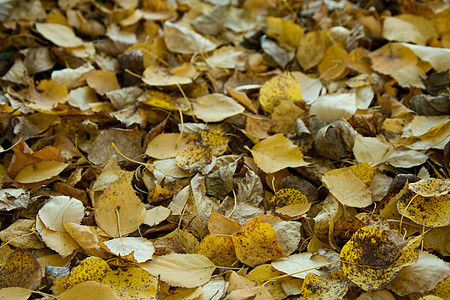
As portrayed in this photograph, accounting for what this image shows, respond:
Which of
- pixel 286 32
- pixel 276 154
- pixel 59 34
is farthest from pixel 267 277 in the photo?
pixel 59 34

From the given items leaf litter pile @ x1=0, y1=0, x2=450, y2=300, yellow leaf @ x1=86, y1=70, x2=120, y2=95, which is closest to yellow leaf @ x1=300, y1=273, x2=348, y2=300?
leaf litter pile @ x1=0, y1=0, x2=450, y2=300

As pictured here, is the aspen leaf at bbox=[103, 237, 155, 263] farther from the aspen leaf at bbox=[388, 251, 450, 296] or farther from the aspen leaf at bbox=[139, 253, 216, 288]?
the aspen leaf at bbox=[388, 251, 450, 296]

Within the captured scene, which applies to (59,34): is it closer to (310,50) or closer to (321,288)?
(310,50)

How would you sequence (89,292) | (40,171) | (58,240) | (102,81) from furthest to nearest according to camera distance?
(102,81) → (40,171) → (58,240) → (89,292)

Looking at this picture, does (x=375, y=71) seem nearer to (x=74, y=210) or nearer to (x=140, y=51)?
(x=140, y=51)

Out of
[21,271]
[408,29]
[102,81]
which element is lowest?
[21,271]

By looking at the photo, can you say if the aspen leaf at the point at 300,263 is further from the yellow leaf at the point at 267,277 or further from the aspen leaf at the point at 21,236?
the aspen leaf at the point at 21,236

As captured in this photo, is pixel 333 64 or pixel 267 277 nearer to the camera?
pixel 267 277

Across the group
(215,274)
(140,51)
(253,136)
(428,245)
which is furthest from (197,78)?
(428,245)
